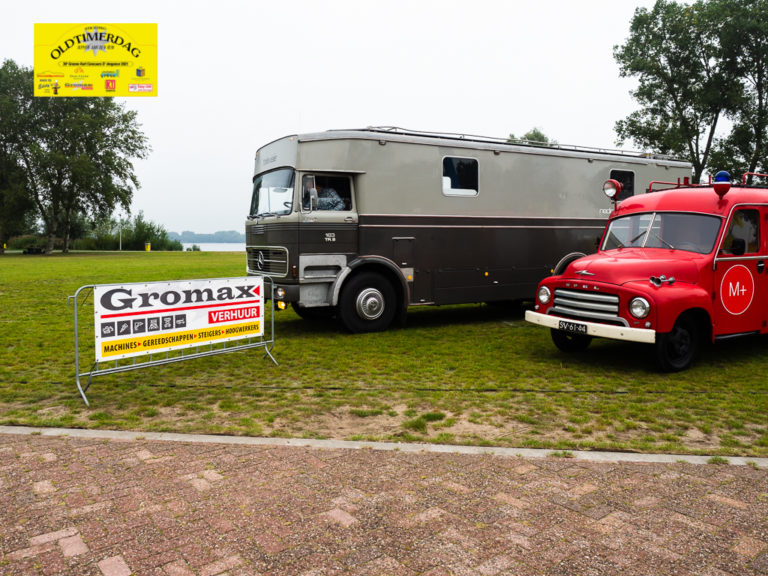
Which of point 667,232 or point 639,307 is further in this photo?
point 667,232

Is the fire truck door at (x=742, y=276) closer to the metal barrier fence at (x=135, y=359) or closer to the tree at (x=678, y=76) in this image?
the metal barrier fence at (x=135, y=359)

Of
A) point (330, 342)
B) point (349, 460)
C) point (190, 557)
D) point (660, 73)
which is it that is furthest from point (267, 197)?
point (660, 73)

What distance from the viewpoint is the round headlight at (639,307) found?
7102 mm

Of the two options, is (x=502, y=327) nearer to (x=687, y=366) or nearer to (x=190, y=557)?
(x=687, y=366)

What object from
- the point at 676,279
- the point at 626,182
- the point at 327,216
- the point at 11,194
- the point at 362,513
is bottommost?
the point at 362,513

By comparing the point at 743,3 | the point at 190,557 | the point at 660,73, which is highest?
the point at 743,3

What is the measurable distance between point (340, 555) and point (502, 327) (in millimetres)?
8817

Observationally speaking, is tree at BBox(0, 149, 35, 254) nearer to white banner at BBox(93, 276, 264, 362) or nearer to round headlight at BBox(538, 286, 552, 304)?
white banner at BBox(93, 276, 264, 362)

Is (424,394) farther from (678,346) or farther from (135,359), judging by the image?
(135,359)

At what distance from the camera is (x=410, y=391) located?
664 centimetres

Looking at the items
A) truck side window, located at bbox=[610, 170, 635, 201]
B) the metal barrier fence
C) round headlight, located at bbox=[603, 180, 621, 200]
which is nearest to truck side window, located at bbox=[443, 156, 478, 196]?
round headlight, located at bbox=[603, 180, 621, 200]

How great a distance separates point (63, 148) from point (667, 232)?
173ft

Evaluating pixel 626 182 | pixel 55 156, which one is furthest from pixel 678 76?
pixel 55 156

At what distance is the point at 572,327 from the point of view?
7730 mm
